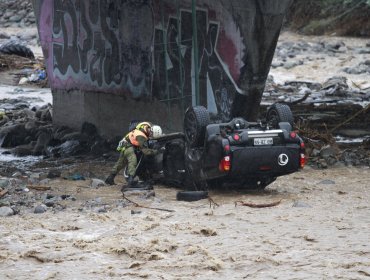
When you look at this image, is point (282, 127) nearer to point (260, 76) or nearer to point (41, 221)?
point (41, 221)

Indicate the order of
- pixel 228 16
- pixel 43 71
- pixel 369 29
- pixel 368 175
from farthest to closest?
pixel 369 29 → pixel 43 71 → pixel 228 16 → pixel 368 175

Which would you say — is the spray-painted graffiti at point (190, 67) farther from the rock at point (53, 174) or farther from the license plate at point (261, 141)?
the license plate at point (261, 141)

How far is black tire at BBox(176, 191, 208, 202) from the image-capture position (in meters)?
14.4

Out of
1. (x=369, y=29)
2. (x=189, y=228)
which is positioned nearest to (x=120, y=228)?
(x=189, y=228)

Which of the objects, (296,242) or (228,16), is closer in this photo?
(296,242)

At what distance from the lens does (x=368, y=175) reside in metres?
17.7

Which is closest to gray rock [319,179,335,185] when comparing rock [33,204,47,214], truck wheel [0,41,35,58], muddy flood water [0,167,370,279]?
muddy flood water [0,167,370,279]

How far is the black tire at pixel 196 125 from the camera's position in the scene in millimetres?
14352

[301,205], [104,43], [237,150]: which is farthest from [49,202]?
[104,43]

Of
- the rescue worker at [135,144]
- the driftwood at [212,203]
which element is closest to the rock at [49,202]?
the rescue worker at [135,144]

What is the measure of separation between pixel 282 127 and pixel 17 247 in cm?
494

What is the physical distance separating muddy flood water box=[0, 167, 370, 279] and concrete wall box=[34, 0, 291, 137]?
4.70 m

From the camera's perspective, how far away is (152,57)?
2189cm

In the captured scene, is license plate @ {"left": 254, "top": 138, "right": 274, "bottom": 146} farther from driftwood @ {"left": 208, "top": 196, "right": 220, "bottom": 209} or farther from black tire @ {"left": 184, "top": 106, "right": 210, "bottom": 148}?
driftwood @ {"left": 208, "top": 196, "right": 220, "bottom": 209}
